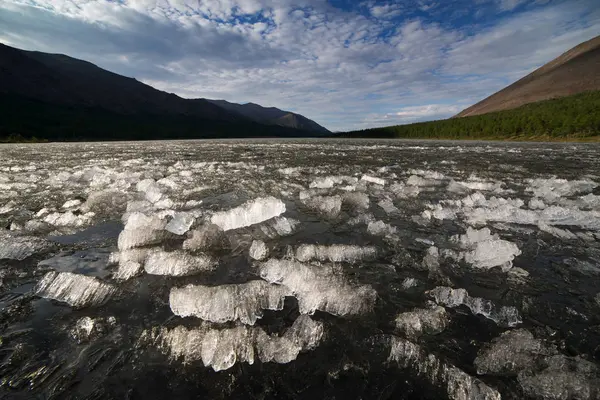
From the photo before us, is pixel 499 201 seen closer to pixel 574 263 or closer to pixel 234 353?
pixel 574 263

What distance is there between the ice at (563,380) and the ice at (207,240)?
4.54m

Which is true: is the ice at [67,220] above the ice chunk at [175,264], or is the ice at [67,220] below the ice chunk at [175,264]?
below

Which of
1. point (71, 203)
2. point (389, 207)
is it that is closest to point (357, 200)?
point (389, 207)

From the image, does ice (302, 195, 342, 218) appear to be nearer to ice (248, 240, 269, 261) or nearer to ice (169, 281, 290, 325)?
ice (248, 240, 269, 261)

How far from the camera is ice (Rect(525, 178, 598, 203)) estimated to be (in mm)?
9253

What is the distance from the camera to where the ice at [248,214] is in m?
6.45

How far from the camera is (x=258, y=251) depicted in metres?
4.95

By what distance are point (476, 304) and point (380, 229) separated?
2.76m

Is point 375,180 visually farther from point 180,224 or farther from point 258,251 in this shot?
point 180,224

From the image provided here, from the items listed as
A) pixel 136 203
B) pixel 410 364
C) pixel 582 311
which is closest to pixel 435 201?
pixel 582 311

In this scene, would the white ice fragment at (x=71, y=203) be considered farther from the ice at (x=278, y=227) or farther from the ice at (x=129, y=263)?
the ice at (x=278, y=227)

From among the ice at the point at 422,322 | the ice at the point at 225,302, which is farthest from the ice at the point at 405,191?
the ice at the point at 225,302

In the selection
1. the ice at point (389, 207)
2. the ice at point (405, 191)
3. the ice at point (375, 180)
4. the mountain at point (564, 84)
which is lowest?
the ice at point (375, 180)

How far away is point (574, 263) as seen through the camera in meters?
4.61
